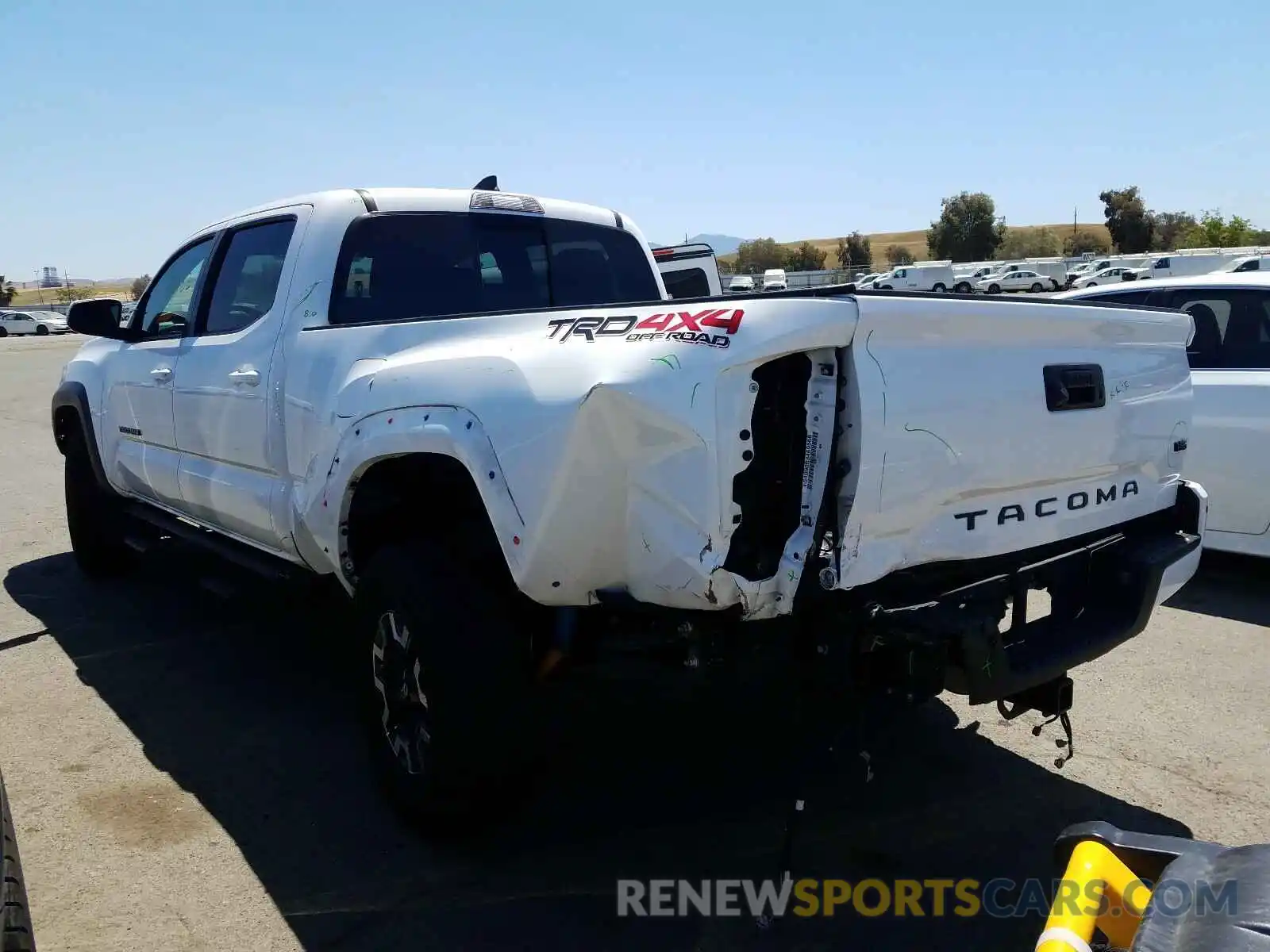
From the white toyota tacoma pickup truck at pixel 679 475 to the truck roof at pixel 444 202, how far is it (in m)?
0.04

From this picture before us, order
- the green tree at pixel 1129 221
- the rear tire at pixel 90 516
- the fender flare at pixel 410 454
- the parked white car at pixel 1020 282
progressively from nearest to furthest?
1. the fender flare at pixel 410 454
2. the rear tire at pixel 90 516
3. the parked white car at pixel 1020 282
4. the green tree at pixel 1129 221

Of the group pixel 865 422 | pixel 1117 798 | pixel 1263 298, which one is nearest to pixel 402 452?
pixel 865 422

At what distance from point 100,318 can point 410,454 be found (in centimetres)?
311

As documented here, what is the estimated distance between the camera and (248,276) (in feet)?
15.2

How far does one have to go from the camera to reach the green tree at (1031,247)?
269ft

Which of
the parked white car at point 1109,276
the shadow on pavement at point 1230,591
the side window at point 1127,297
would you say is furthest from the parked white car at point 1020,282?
the shadow on pavement at point 1230,591

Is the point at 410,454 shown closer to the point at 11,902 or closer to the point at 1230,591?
the point at 11,902

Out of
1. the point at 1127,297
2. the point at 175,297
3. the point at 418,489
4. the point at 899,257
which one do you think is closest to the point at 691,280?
the point at 1127,297

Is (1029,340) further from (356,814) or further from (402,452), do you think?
(356,814)

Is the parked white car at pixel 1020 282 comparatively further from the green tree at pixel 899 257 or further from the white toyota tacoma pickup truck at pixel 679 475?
the white toyota tacoma pickup truck at pixel 679 475

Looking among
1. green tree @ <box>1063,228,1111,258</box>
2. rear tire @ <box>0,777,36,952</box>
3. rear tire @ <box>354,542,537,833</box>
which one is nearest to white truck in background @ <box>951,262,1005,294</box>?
green tree @ <box>1063,228,1111,258</box>

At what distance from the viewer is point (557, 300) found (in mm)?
4699

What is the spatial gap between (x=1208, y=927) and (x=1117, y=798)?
2430 mm

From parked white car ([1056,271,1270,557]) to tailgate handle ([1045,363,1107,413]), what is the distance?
9.29ft
